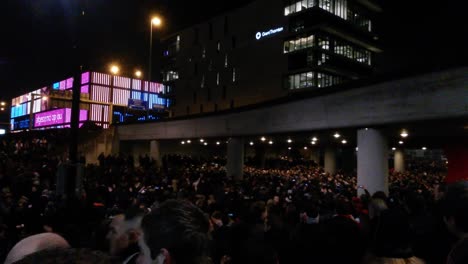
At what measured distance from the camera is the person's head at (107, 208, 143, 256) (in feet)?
12.0

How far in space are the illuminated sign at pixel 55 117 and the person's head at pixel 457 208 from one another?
78798 mm

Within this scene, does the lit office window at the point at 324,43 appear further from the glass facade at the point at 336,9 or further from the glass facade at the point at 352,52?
the glass facade at the point at 336,9

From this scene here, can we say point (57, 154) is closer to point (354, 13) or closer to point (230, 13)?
point (230, 13)

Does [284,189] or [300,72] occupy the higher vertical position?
[300,72]

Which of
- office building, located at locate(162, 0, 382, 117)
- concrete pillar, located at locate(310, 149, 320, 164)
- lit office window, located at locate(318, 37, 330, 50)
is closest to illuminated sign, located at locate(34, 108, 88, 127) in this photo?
office building, located at locate(162, 0, 382, 117)

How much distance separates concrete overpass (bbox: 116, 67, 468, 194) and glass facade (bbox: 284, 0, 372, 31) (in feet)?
115

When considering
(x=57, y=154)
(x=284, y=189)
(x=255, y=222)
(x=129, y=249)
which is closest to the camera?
(x=129, y=249)

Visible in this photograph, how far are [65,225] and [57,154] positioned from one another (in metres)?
33.0

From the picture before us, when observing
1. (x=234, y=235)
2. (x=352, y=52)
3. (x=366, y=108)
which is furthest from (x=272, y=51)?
(x=234, y=235)

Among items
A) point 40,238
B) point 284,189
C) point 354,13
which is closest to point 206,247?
point 40,238

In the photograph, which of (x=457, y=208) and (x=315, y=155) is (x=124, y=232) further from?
(x=315, y=155)

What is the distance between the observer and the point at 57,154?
35250mm

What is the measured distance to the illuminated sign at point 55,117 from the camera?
7619cm

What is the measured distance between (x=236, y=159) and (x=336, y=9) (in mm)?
42136
